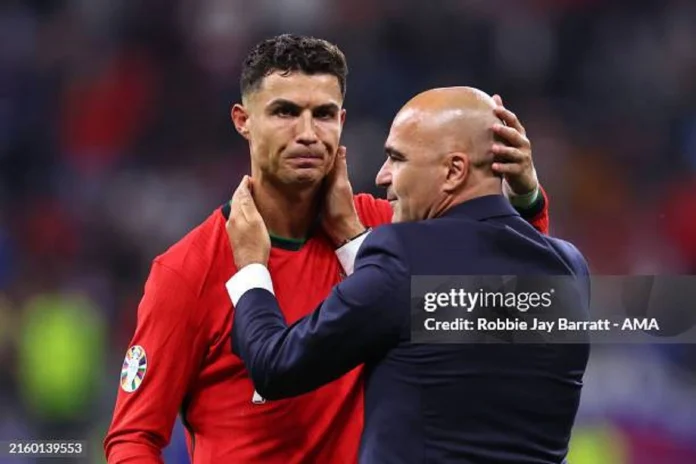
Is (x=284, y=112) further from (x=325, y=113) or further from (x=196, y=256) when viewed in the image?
(x=196, y=256)

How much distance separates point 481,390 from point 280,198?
0.79 metres

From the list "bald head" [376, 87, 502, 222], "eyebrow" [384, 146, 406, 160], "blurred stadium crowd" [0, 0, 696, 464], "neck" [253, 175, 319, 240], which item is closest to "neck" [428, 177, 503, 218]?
"bald head" [376, 87, 502, 222]

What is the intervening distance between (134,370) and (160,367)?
0.27 ft

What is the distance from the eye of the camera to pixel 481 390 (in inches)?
→ 90.3

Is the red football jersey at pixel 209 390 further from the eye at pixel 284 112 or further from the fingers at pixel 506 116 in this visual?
the fingers at pixel 506 116

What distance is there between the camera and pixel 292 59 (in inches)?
108

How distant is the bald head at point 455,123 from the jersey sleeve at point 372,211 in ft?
1.92

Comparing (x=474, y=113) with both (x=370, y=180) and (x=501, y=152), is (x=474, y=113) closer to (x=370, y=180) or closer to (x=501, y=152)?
(x=501, y=152)

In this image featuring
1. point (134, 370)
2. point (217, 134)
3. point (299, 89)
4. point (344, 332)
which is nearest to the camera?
point (344, 332)

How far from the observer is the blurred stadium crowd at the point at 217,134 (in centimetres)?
557

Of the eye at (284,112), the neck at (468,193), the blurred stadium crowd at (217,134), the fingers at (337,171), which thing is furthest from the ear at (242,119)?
the blurred stadium crowd at (217,134)

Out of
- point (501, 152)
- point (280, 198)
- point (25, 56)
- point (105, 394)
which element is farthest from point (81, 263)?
point (501, 152)

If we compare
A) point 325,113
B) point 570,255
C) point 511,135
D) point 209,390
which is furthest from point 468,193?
point 209,390

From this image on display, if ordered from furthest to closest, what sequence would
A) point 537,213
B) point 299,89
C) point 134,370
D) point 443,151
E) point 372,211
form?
point 372,211 < point 537,213 < point 299,89 < point 134,370 < point 443,151
